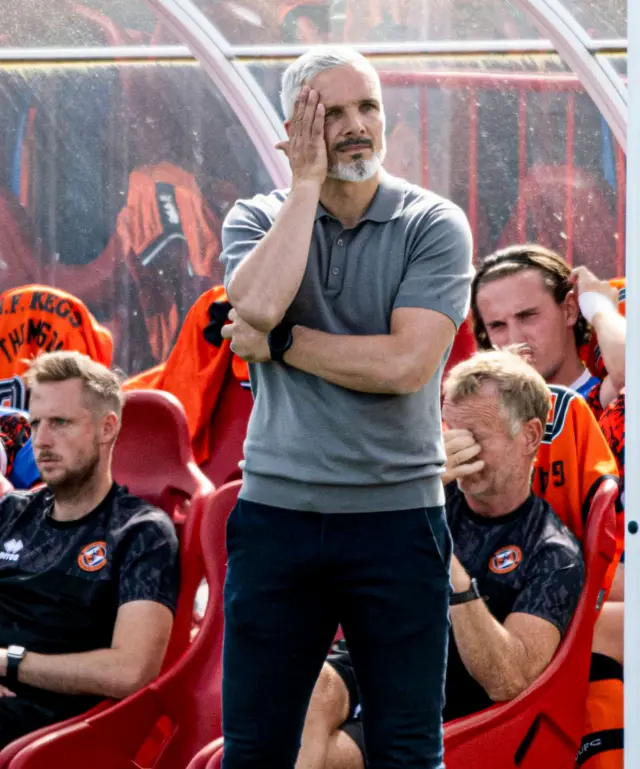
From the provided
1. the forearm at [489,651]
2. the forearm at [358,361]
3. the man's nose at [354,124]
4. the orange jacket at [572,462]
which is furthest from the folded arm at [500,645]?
the man's nose at [354,124]

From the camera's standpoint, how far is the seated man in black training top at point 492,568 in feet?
7.80

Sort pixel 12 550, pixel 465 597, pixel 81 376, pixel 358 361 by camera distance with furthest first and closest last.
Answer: pixel 81 376 → pixel 12 550 → pixel 465 597 → pixel 358 361

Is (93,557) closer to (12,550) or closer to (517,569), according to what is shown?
(12,550)

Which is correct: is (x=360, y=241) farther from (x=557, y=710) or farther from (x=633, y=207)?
(x=557, y=710)

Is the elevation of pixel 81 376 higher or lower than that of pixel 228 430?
higher

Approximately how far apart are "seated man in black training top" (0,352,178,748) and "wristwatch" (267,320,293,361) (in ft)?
3.85

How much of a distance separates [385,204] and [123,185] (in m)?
3.26

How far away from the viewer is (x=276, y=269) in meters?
1.82

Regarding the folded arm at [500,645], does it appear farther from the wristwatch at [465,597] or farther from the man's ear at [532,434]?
the man's ear at [532,434]

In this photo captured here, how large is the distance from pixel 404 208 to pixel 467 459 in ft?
2.46

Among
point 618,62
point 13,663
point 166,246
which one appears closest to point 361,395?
point 13,663

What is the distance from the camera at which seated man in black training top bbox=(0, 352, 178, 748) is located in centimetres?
284

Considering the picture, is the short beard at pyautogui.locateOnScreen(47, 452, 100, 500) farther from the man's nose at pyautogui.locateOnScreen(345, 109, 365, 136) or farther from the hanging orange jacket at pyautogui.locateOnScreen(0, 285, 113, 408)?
the man's nose at pyautogui.locateOnScreen(345, 109, 365, 136)

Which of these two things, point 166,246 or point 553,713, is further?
point 166,246
